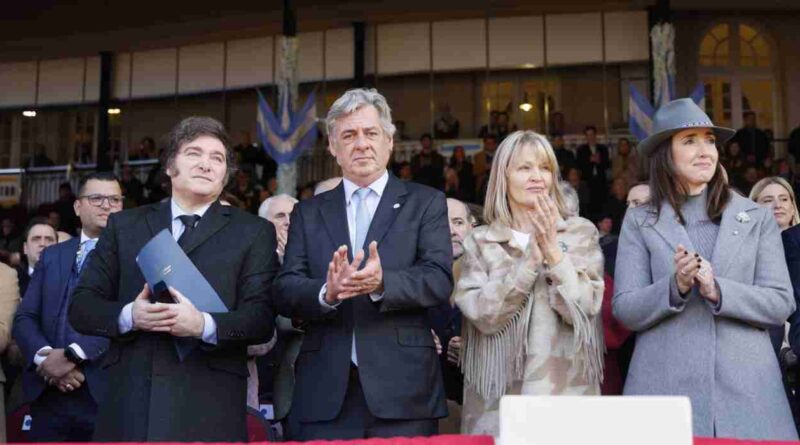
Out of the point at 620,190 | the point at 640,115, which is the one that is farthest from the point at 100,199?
the point at 640,115

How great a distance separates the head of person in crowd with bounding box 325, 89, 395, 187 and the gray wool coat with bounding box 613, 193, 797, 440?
913 mm

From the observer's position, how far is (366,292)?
3.06 metres

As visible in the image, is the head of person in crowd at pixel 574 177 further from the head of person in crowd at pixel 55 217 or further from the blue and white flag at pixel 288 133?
the head of person in crowd at pixel 55 217

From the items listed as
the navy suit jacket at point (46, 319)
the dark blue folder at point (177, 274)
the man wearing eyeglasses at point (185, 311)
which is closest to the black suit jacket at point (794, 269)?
the man wearing eyeglasses at point (185, 311)

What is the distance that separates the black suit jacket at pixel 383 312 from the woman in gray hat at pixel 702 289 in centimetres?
65

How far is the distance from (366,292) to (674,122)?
1231 mm

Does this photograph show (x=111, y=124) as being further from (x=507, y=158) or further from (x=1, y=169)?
(x=507, y=158)

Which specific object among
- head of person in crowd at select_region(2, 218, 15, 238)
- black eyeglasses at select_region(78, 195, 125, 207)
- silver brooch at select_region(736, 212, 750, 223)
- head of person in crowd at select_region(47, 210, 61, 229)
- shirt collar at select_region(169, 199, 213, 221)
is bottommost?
silver brooch at select_region(736, 212, 750, 223)

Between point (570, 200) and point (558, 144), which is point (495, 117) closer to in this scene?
point (558, 144)

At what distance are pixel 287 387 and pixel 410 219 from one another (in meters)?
0.86

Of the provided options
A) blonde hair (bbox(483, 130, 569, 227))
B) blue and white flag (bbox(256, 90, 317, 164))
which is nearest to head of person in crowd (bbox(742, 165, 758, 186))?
blue and white flag (bbox(256, 90, 317, 164))

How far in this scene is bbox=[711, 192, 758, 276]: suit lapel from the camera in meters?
3.25

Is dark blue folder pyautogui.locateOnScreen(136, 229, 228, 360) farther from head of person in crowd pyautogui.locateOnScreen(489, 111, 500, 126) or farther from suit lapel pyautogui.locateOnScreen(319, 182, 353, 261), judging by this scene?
head of person in crowd pyautogui.locateOnScreen(489, 111, 500, 126)

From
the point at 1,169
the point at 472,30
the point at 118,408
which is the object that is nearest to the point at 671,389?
the point at 118,408
